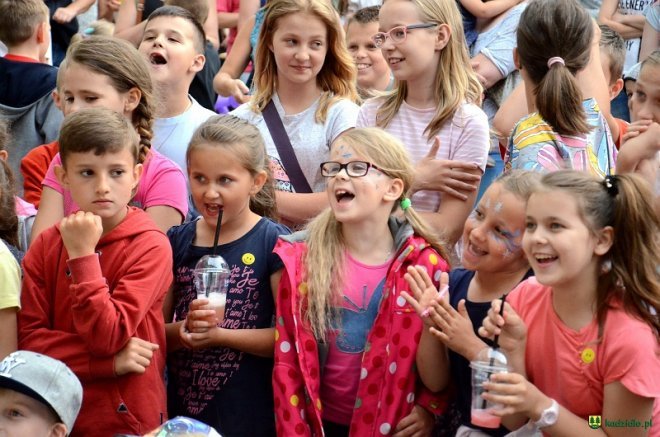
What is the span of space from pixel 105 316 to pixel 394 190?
124 cm

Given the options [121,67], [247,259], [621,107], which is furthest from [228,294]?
[621,107]

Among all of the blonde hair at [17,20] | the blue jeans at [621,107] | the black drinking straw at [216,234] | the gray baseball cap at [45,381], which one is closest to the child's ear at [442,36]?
the black drinking straw at [216,234]

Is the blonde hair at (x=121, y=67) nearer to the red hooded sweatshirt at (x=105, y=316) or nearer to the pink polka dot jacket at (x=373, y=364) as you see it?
the red hooded sweatshirt at (x=105, y=316)

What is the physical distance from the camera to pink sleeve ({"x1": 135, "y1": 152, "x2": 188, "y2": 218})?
4.43 m

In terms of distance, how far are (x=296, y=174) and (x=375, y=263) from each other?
3.29 ft

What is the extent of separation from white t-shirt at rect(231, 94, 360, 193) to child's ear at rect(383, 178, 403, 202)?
836 mm

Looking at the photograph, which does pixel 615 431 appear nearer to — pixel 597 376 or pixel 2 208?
pixel 597 376

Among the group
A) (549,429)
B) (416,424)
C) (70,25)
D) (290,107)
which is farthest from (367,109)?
(70,25)

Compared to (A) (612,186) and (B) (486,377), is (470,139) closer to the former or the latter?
(A) (612,186)

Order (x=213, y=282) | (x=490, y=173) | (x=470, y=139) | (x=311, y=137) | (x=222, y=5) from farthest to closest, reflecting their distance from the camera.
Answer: (x=222, y=5), (x=490, y=173), (x=311, y=137), (x=470, y=139), (x=213, y=282)

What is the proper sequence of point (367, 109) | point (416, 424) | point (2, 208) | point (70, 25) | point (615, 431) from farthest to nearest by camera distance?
point (70, 25) < point (367, 109) < point (2, 208) < point (416, 424) < point (615, 431)

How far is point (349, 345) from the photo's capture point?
3965mm

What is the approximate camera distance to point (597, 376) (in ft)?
11.2

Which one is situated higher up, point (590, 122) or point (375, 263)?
point (590, 122)
